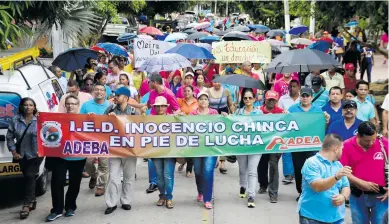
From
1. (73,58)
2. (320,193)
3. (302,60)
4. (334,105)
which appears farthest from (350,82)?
(320,193)

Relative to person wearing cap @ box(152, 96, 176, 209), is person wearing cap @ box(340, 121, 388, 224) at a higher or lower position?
higher

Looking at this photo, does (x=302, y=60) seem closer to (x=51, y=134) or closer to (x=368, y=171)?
(x=368, y=171)

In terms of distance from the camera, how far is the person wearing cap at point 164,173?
8.41m

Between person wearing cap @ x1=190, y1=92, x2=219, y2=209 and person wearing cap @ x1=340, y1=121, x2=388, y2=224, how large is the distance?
7.81ft

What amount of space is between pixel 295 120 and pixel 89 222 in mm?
3189

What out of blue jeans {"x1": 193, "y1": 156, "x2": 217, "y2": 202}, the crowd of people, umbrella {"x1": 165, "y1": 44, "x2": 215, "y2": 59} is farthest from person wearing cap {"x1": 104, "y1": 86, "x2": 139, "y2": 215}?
umbrella {"x1": 165, "y1": 44, "x2": 215, "y2": 59}

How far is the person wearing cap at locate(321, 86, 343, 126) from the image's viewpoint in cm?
884

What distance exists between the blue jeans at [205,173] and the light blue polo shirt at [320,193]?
2665mm

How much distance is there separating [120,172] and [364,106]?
384cm

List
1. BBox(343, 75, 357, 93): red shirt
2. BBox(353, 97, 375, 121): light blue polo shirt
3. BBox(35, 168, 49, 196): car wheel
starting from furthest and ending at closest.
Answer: BBox(343, 75, 357, 93): red shirt < BBox(353, 97, 375, 121): light blue polo shirt < BBox(35, 168, 49, 196): car wheel

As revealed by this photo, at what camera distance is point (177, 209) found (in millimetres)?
8523

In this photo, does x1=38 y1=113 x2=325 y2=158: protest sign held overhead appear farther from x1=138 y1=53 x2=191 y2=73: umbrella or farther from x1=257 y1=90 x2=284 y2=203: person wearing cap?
x1=138 y1=53 x2=191 y2=73: umbrella

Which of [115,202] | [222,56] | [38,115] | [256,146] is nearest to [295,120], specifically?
[256,146]

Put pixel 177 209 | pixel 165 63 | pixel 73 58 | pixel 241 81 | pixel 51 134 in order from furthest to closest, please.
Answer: pixel 73 58 < pixel 165 63 < pixel 241 81 < pixel 177 209 < pixel 51 134
